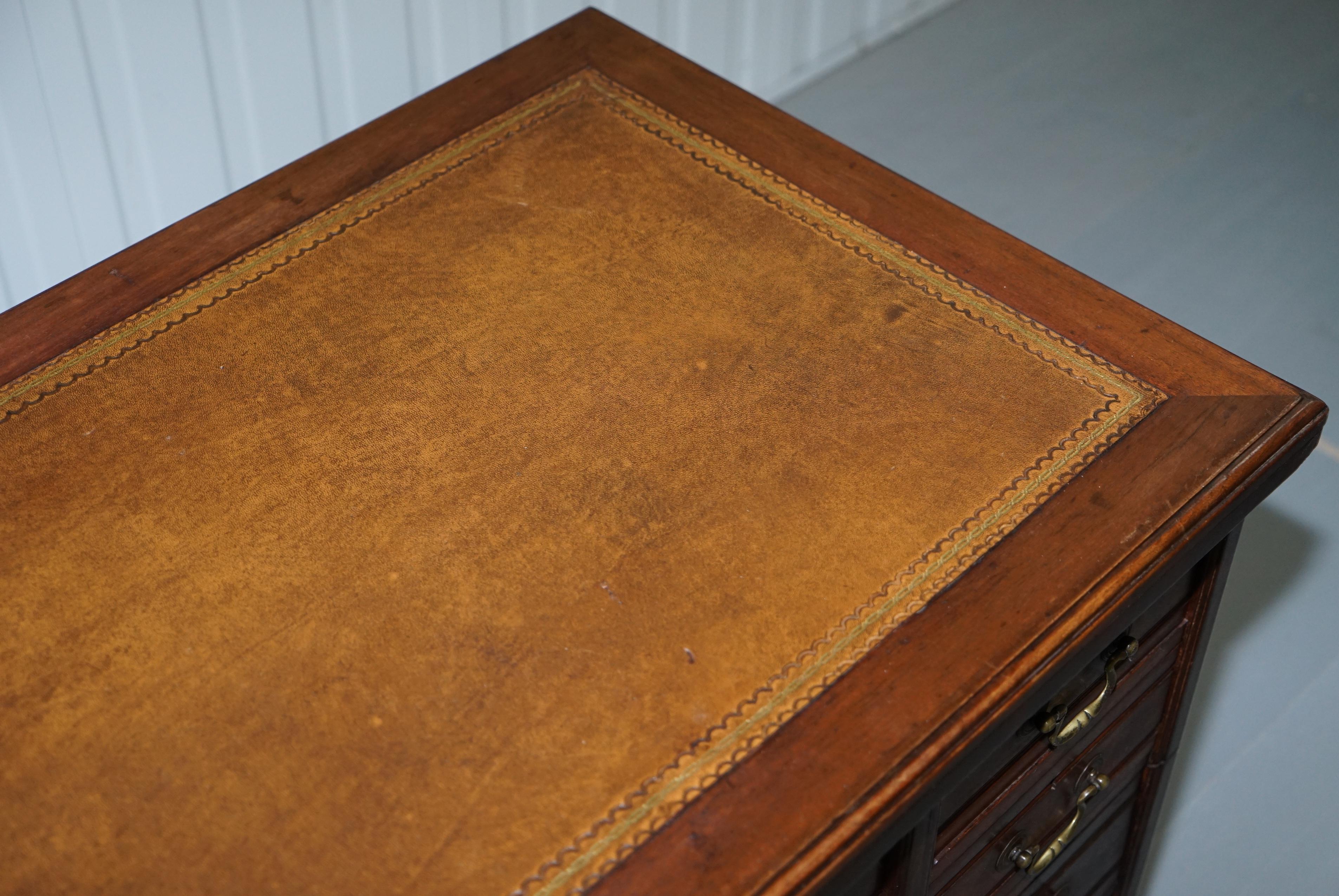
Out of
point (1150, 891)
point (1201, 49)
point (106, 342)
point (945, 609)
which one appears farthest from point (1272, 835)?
point (1201, 49)

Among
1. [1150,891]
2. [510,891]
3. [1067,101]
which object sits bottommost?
[1150,891]

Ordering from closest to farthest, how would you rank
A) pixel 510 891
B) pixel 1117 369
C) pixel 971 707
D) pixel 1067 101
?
pixel 510 891
pixel 971 707
pixel 1117 369
pixel 1067 101

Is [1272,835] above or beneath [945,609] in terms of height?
beneath

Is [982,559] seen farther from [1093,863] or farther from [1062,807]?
[1093,863]

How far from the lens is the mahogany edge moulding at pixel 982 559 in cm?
92

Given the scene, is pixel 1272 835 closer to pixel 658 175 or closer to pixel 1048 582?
pixel 1048 582

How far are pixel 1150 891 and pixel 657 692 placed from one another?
103cm

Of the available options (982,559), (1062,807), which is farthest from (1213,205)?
(982,559)

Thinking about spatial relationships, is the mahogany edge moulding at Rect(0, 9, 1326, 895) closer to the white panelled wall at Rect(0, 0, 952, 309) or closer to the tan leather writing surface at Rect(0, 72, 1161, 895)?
the tan leather writing surface at Rect(0, 72, 1161, 895)

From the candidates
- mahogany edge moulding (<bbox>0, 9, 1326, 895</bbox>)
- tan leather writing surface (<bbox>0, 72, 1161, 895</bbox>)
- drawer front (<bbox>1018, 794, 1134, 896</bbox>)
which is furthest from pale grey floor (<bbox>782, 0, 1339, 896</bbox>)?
tan leather writing surface (<bbox>0, 72, 1161, 895</bbox>)

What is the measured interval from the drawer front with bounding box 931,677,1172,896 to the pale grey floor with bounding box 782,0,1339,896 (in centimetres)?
43

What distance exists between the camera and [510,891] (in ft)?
2.85

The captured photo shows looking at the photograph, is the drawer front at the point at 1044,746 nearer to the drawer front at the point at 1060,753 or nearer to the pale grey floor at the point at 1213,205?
the drawer front at the point at 1060,753

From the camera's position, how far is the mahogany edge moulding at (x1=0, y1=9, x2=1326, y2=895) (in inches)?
36.1
